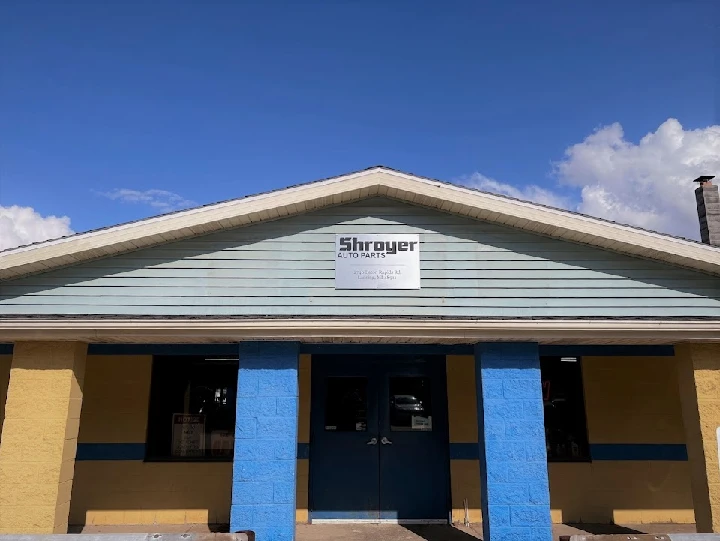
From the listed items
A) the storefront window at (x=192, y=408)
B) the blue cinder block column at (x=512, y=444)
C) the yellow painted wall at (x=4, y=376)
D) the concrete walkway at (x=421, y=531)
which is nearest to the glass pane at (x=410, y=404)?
the concrete walkway at (x=421, y=531)

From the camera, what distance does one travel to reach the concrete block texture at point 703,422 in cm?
650

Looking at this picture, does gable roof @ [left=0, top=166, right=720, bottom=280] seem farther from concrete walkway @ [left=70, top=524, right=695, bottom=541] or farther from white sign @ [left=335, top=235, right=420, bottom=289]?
concrete walkway @ [left=70, top=524, right=695, bottom=541]

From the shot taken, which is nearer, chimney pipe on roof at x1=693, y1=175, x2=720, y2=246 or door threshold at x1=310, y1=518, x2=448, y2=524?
door threshold at x1=310, y1=518, x2=448, y2=524

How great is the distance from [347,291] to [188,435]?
3.94 metres

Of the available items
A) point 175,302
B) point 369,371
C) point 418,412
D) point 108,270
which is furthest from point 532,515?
point 108,270

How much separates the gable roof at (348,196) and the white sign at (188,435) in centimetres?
319

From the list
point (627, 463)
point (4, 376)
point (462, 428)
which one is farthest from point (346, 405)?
point (4, 376)

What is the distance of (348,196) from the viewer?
712cm

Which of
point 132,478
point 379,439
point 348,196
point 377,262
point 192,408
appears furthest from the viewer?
point 192,408

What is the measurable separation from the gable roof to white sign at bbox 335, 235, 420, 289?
2.05 feet

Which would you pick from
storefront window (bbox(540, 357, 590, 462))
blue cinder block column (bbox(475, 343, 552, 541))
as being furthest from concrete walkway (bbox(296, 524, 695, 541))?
blue cinder block column (bbox(475, 343, 552, 541))

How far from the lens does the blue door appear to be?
8.16 metres

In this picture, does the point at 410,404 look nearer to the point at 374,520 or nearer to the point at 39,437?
the point at 374,520

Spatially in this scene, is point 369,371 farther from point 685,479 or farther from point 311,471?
point 685,479
